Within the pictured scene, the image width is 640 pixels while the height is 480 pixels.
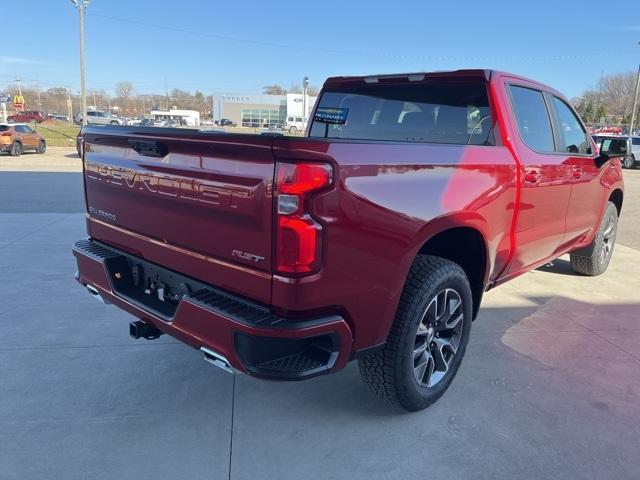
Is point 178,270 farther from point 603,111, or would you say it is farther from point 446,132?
point 603,111

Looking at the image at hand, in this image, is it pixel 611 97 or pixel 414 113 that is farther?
pixel 611 97

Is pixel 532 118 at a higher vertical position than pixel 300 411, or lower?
higher

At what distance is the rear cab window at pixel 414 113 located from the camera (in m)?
3.58

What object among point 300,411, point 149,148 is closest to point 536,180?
point 300,411

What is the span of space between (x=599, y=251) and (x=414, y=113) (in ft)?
10.3

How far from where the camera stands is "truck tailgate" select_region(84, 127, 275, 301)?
2152mm

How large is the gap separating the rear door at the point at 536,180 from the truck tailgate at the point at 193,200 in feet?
6.76

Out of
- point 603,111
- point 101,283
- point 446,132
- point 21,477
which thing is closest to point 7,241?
point 101,283

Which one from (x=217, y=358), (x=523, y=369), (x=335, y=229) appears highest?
(x=335, y=229)

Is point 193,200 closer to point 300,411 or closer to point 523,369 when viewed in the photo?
point 300,411

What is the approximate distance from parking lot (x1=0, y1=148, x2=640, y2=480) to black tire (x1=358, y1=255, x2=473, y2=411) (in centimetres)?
18

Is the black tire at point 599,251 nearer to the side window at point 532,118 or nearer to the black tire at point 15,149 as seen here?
the side window at point 532,118

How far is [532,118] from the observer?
12.7ft

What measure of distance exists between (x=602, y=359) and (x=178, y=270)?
3088 millimetres
